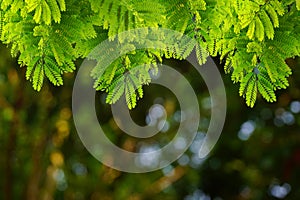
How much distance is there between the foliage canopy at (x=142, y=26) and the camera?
133 centimetres

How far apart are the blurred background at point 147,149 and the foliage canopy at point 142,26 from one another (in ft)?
17.4

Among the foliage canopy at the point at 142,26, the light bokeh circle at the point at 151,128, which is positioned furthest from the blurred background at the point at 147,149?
the foliage canopy at the point at 142,26

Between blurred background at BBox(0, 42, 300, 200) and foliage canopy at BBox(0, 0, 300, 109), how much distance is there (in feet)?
17.4

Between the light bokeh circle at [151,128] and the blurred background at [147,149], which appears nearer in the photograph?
the light bokeh circle at [151,128]

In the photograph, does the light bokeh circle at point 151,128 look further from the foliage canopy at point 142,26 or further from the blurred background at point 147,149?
the foliage canopy at point 142,26

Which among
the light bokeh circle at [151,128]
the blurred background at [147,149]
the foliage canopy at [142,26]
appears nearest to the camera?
the foliage canopy at [142,26]

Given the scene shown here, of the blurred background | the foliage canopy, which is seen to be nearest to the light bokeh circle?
the blurred background

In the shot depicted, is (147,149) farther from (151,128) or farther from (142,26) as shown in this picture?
(142,26)

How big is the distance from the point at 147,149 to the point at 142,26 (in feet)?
20.4

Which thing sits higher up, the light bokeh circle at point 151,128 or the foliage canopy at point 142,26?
the foliage canopy at point 142,26

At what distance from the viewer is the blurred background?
6980mm

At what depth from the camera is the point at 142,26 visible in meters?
1.33

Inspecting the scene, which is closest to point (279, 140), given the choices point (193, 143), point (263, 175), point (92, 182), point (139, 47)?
point (263, 175)

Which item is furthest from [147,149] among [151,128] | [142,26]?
[142,26]
